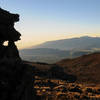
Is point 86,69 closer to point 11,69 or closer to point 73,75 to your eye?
point 73,75

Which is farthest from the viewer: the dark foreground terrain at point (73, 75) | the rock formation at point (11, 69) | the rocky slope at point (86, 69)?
the rocky slope at point (86, 69)

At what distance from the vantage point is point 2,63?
20.2m

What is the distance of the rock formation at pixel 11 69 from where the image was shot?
19188 mm

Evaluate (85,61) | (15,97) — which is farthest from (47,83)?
(85,61)

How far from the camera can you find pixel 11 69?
67.3 feet

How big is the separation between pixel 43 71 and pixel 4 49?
50324mm

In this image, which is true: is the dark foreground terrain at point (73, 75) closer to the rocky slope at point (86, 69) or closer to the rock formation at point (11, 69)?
the rocky slope at point (86, 69)

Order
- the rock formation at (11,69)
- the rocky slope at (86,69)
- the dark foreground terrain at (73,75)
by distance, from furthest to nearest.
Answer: the rocky slope at (86,69) → the dark foreground terrain at (73,75) → the rock formation at (11,69)

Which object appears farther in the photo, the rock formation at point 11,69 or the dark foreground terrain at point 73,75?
the dark foreground terrain at point 73,75

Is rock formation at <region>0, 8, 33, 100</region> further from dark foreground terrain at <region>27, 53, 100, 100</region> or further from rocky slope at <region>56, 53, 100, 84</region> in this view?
rocky slope at <region>56, 53, 100, 84</region>

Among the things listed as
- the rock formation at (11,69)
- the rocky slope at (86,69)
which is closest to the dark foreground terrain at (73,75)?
the rocky slope at (86,69)

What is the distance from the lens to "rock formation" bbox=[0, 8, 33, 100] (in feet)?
63.0

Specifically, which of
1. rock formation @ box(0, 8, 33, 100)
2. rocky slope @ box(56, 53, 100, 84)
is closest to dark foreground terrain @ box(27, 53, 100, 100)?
rocky slope @ box(56, 53, 100, 84)

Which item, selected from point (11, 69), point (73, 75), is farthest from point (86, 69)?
point (11, 69)
